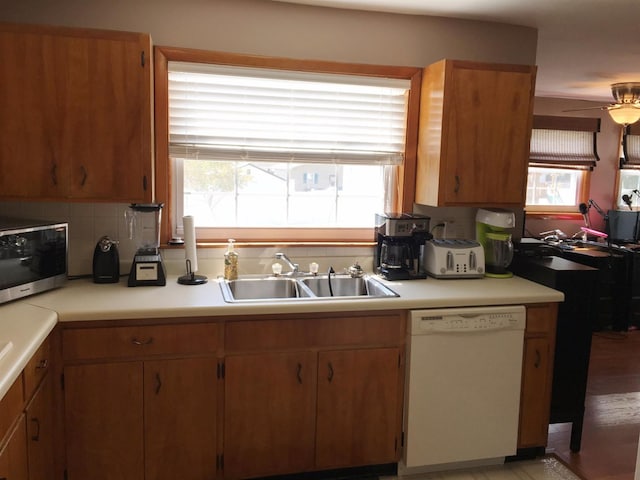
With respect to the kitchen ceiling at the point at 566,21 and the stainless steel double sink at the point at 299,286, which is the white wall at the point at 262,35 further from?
the stainless steel double sink at the point at 299,286

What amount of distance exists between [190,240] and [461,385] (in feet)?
4.85

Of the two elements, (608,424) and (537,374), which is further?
(608,424)

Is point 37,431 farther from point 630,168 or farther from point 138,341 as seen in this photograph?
point 630,168

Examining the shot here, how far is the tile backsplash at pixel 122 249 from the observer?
8.27 feet

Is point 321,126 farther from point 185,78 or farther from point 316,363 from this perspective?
point 316,363

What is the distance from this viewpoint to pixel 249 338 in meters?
2.17

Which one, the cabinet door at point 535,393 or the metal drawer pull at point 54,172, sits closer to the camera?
the metal drawer pull at point 54,172

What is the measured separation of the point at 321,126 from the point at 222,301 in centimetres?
120

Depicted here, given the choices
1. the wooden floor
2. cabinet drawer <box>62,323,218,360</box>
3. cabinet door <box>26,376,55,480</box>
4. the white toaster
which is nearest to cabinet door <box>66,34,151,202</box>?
cabinet drawer <box>62,323,218,360</box>

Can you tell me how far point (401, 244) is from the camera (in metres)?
2.75

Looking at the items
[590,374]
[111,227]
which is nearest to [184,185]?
[111,227]

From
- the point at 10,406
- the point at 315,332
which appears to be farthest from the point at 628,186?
the point at 10,406

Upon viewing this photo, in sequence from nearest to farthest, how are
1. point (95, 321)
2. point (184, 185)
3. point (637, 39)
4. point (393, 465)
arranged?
point (95, 321)
point (393, 465)
point (184, 185)
point (637, 39)

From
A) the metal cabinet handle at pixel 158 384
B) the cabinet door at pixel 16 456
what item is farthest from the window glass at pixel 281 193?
the cabinet door at pixel 16 456
